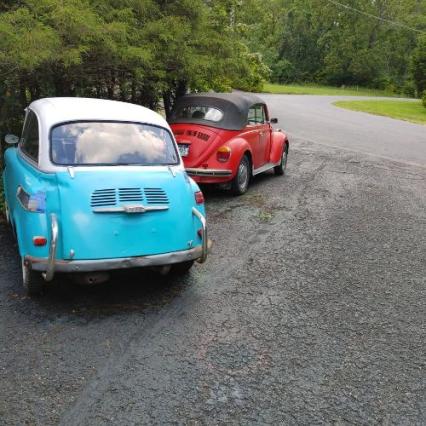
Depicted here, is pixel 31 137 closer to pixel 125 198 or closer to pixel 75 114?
pixel 75 114

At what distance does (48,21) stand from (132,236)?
4483 millimetres

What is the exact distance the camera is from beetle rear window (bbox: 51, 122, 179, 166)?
5.01m

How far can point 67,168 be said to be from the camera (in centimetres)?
478

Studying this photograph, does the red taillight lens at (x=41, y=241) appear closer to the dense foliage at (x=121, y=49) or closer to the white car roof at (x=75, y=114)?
the white car roof at (x=75, y=114)

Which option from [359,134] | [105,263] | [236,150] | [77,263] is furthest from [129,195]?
[359,134]

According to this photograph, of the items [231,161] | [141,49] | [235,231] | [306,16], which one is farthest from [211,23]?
[306,16]

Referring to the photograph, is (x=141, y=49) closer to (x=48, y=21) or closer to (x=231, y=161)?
(x=48, y=21)

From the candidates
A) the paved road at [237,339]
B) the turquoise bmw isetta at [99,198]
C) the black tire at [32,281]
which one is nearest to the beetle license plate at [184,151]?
the paved road at [237,339]

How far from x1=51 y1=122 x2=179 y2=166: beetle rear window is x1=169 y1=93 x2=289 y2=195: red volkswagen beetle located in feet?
9.11

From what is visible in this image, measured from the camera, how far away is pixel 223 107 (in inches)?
358

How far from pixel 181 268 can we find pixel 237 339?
1.32 m

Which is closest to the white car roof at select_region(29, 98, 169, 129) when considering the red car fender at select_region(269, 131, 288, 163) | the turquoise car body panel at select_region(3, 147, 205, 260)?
the turquoise car body panel at select_region(3, 147, 205, 260)

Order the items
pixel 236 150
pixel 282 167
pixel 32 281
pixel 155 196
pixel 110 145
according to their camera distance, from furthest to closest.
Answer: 1. pixel 282 167
2. pixel 236 150
3. pixel 110 145
4. pixel 155 196
5. pixel 32 281

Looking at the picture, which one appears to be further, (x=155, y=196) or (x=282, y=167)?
(x=282, y=167)
